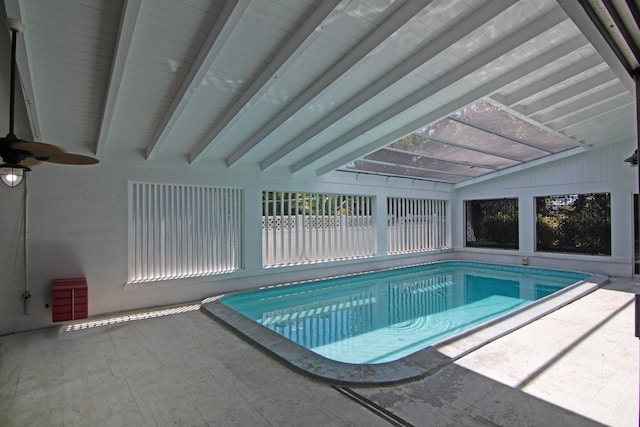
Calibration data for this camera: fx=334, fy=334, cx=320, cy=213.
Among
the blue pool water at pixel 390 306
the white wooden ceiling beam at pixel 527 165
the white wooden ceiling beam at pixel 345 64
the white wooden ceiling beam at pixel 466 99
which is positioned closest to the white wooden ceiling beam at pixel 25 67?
the white wooden ceiling beam at pixel 345 64

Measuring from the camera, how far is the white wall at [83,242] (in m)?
4.75

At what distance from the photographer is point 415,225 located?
11.1 m

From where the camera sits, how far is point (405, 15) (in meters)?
3.16

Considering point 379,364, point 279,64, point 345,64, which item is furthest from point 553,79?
point 379,364

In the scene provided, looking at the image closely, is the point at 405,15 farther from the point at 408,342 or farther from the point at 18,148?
the point at 408,342

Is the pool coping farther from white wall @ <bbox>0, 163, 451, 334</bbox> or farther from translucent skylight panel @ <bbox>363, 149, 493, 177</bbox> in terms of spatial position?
translucent skylight panel @ <bbox>363, 149, 493, 177</bbox>

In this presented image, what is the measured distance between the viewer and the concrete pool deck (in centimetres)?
254

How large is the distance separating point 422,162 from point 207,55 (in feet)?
20.8

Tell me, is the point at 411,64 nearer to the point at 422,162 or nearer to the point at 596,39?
the point at 596,39

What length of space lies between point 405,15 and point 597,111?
544 cm

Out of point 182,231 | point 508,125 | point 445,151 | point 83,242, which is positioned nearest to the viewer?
point 83,242

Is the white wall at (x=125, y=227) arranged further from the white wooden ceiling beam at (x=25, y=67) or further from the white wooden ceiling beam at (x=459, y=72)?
the white wooden ceiling beam at (x=459, y=72)

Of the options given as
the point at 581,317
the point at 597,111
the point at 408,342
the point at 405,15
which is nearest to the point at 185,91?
the point at 405,15

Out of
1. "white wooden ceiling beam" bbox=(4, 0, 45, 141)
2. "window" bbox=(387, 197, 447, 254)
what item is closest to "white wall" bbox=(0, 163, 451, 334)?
"white wooden ceiling beam" bbox=(4, 0, 45, 141)
